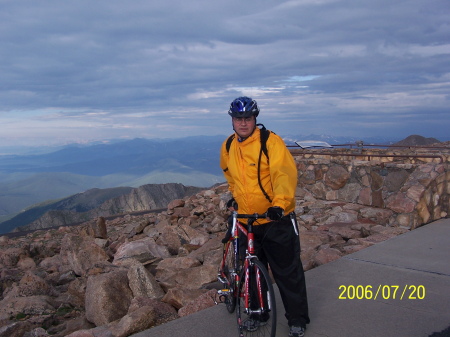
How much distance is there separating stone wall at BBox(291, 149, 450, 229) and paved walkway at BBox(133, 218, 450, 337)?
2.19 m

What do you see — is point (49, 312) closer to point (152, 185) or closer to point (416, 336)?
point (416, 336)

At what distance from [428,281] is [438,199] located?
4063mm

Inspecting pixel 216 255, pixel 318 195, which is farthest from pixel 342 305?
pixel 318 195

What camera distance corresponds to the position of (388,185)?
959cm

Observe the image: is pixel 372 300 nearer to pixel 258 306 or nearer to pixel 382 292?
pixel 382 292

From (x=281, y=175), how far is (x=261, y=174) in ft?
0.68

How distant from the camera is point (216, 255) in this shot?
7293 millimetres

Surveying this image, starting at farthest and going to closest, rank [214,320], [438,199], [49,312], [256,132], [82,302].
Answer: [438,199]
[82,302]
[49,312]
[214,320]
[256,132]

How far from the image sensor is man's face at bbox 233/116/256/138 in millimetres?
3867

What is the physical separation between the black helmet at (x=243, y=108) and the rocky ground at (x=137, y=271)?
2.10 meters

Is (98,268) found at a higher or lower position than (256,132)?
lower

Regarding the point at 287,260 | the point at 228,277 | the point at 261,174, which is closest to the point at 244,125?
the point at 261,174

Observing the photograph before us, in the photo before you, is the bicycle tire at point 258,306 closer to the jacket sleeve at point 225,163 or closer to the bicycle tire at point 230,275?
the bicycle tire at point 230,275

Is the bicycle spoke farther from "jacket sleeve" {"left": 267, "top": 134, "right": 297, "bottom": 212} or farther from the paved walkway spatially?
"jacket sleeve" {"left": 267, "top": 134, "right": 297, "bottom": 212}
